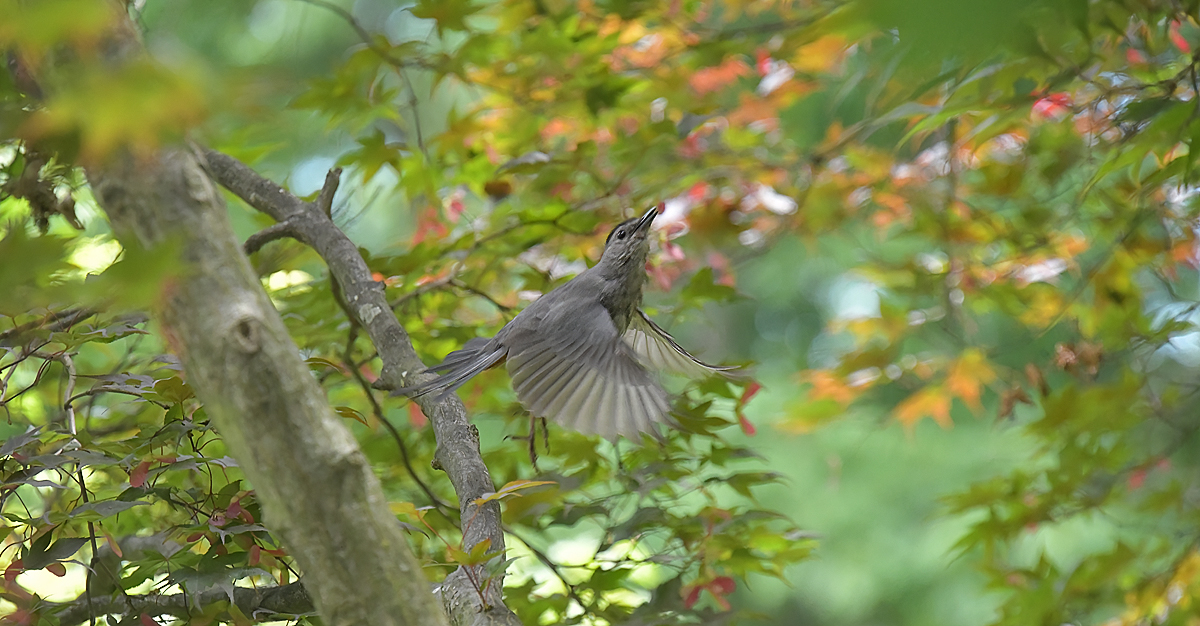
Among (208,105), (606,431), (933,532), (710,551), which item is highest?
(208,105)

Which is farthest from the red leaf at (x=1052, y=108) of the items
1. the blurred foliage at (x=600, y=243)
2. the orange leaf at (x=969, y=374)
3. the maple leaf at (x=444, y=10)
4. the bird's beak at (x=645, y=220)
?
the maple leaf at (x=444, y=10)

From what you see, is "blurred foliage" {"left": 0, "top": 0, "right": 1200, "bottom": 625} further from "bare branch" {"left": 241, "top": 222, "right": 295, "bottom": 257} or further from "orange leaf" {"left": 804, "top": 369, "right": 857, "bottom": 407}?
"bare branch" {"left": 241, "top": 222, "right": 295, "bottom": 257}

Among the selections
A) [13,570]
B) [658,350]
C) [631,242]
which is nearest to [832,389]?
[658,350]

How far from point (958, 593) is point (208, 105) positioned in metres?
5.26

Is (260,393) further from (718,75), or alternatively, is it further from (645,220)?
(718,75)

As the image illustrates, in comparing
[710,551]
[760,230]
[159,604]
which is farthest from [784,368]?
[159,604]

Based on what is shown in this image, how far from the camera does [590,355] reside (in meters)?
1.44

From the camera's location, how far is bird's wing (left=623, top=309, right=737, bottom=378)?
5.15 feet

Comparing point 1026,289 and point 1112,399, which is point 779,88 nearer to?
point 1026,289

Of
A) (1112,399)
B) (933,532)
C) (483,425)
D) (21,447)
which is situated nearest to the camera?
(21,447)

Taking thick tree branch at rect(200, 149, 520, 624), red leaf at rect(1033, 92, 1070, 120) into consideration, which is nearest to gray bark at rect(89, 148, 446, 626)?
thick tree branch at rect(200, 149, 520, 624)

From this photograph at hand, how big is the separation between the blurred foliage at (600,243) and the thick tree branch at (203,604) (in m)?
0.02

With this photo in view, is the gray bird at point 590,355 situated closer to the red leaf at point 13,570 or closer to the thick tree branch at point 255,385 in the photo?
the red leaf at point 13,570

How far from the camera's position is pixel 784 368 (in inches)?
238
